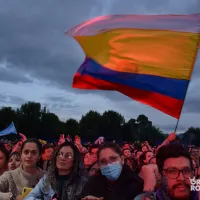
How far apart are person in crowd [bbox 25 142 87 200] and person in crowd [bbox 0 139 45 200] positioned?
496 mm

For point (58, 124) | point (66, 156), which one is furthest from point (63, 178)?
point (58, 124)

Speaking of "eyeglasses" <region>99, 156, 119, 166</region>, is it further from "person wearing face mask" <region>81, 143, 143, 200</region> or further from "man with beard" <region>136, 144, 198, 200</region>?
"man with beard" <region>136, 144, 198, 200</region>

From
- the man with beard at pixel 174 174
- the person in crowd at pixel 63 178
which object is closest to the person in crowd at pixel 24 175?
the person in crowd at pixel 63 178

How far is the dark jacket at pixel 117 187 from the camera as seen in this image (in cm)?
381

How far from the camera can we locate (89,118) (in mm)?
77000

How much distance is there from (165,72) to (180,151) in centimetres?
142

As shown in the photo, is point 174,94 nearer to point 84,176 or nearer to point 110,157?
point 110,157

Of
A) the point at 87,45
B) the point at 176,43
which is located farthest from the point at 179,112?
the point at 87,45

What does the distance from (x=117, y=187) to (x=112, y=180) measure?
0.09 meters

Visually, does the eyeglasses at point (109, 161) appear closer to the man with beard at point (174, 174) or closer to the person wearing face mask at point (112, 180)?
the person wearing face mask at point (112, 180)

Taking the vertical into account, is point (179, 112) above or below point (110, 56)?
below

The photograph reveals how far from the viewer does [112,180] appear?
3916 millimetres

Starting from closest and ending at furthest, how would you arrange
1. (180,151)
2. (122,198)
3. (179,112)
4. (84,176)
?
1. (180,151)
2. (122,198)
3. (179,112)
4. (84,176)

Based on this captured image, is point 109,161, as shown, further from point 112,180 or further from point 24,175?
point 24,175
